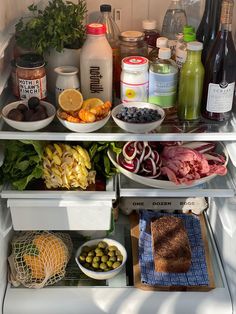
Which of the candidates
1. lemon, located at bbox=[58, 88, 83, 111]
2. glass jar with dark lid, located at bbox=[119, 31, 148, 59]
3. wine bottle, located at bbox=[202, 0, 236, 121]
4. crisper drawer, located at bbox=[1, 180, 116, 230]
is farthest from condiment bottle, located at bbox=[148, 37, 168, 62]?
crisper drawer, located at bbox=[1, 180, 116, 230]

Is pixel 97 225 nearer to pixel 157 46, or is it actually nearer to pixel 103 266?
pixel 103 266

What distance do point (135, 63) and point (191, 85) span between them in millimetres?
171

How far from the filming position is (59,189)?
5.10ft

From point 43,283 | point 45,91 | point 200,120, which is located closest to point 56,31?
point 45,91

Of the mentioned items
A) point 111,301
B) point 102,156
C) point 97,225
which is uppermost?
point 102,156

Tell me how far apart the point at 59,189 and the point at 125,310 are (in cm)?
42

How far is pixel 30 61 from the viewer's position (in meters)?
1.45

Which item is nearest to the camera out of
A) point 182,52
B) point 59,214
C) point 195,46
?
point 195,46

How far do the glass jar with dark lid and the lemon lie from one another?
0.23m

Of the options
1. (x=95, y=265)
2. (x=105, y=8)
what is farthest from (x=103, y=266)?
(x=105, y=8)

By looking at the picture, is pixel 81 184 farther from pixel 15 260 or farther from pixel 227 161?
pixel 227 161

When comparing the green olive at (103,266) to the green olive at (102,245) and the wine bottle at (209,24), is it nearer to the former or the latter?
the green olive at (102,245)

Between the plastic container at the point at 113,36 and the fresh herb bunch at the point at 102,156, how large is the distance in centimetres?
18

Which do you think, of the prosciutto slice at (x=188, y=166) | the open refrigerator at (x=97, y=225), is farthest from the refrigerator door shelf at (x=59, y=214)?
the prosciutto slice at (x=188, y=166)
